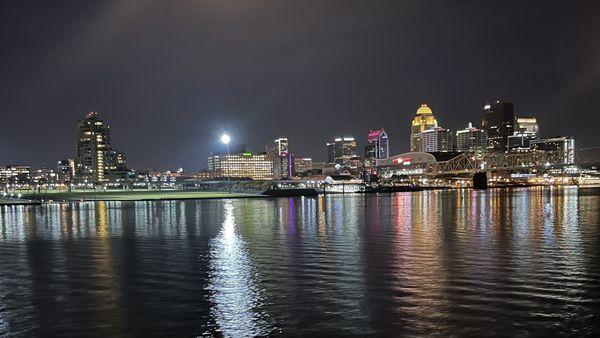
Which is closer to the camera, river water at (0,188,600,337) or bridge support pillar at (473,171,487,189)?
river water at (0,188,600,337)

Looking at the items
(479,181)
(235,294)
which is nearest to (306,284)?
(235,294)

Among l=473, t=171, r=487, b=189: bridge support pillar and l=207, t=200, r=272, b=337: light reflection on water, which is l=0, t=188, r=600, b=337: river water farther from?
l=473, t=171, r=487, b=189: bridge support pillar

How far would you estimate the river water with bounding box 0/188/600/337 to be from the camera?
33.8ft

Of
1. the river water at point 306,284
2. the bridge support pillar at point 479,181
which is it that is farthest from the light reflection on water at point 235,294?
the bridge support pillar at point 479,181

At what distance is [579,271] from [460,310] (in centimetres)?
638

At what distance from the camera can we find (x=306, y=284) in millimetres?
13977

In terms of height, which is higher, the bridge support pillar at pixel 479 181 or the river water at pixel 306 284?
the river water at pixel 306 284

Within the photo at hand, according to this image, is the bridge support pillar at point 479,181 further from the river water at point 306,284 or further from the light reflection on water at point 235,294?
the light reflection on water at point 235,294

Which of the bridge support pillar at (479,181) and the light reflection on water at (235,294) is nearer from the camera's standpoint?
the light reflection on water at (235,294)

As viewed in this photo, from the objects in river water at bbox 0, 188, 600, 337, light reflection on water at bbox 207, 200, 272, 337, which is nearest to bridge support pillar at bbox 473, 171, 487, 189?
river water at bbox 0, 188, 600, 337

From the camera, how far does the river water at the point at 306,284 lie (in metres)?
10.3

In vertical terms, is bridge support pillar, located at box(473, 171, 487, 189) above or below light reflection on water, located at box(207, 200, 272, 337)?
below

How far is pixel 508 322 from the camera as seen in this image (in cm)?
1023

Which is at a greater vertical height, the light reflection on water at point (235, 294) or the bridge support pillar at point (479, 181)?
the light reflection on water at point (235, 294)
